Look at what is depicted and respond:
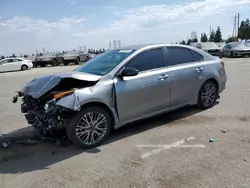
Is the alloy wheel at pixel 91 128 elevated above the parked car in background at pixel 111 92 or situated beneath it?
situated beneath

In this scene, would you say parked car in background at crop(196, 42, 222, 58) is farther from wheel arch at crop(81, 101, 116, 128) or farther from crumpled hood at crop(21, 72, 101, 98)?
crumpled hood at crop(21, 72, 101, 98)

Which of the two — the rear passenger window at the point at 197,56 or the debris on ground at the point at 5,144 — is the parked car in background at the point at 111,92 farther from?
the debris on ground at the point at 5,144

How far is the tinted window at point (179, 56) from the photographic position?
19.1 feet

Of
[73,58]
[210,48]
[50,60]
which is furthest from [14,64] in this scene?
[210,48]

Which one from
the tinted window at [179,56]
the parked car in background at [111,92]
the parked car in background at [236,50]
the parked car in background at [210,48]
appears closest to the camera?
the parked car in background at [111,92]

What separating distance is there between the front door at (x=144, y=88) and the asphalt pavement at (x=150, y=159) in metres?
0.46

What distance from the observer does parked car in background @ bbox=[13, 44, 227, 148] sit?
445 cm

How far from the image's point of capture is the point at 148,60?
5.44 m

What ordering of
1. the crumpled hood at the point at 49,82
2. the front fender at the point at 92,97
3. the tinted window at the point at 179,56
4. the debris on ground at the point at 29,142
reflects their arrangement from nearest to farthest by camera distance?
the front fender at the point at 92,97 → the crumpled hood at the point at 49,82 → the debris on ground at the point at 29,142 → the tinted window at the point at 179,56

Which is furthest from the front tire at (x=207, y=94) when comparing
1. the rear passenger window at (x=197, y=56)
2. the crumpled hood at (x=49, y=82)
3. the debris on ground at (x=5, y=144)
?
the debris on ground at (x=5, y=144)

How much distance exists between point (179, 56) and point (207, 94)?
48.1 inches

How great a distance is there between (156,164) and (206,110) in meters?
3.03

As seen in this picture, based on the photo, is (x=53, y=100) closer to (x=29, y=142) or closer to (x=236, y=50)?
(x=29, y=142)

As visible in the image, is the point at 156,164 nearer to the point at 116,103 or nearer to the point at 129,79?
the point at 116,103
